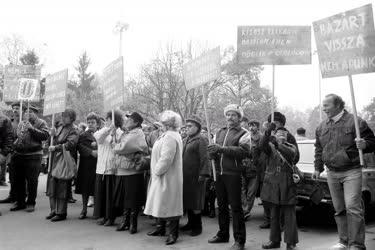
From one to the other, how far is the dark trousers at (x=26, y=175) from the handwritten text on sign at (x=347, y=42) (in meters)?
5.63

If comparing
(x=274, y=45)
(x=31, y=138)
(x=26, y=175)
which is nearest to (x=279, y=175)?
(x=274, y=45)

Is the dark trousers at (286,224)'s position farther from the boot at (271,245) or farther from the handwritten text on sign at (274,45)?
the handwritten text on sign at (274,45)

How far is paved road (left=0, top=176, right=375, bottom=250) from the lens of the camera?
560 cm

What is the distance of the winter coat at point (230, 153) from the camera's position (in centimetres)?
528

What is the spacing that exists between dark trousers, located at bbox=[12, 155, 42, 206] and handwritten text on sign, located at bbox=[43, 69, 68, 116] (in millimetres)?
1015

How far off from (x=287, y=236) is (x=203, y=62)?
2.95 meters

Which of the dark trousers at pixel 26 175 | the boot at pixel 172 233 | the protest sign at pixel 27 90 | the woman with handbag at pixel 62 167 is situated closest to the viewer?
the boot at pixel 172 233

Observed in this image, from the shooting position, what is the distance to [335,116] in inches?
209

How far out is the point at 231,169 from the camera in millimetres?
5395

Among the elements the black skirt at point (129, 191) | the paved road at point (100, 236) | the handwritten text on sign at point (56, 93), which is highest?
the handwritten text on sign at point (56, 93)

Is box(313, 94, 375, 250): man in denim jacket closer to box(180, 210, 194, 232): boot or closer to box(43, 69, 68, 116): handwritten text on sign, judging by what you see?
box(180, 210, 194, 232): boot

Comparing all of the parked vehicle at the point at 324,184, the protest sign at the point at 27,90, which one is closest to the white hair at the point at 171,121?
the parked vehicle at the point at 324,184

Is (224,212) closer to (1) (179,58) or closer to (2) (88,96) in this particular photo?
(1) (179,58)

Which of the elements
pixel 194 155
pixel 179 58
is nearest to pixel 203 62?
pixel 194 155
